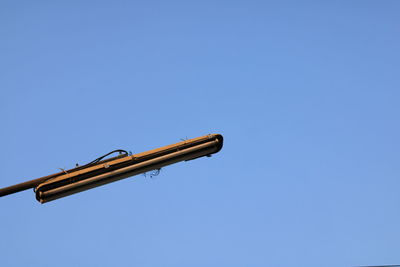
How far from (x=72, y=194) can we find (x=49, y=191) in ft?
2.30

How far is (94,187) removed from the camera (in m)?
26.9

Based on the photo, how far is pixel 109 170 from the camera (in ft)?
88.3

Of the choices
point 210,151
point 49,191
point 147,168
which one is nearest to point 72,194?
point 49,191

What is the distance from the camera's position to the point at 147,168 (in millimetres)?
26984

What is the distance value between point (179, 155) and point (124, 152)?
1827mm

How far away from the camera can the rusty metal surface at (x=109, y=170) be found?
26.5 m

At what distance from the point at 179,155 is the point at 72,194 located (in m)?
3.52

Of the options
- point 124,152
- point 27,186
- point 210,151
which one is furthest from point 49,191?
point 210,151

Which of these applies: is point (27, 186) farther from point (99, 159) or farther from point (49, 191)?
point (99, 159)

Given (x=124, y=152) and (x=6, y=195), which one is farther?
(x=124, y=152)

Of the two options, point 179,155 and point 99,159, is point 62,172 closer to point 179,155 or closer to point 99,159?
point 99,159

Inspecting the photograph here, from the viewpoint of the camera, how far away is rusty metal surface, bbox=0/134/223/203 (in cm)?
2648

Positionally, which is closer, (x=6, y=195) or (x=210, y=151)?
(x=6, y=195)

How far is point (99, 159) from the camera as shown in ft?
90.8
